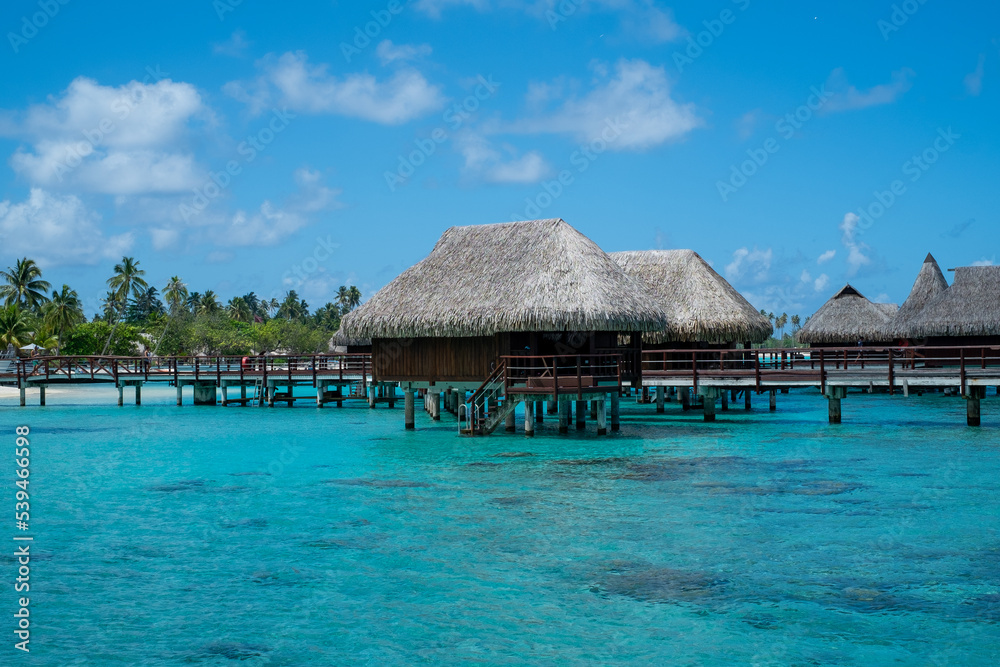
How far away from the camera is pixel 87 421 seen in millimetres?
38812

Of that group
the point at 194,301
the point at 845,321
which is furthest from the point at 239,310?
the point at 845,321

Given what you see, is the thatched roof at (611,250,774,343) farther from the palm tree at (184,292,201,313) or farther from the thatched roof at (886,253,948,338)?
the palm tree at (184,292,201,313)

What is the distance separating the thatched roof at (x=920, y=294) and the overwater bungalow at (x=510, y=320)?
18567mm

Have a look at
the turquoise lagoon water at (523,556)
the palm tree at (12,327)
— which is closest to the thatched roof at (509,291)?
the turquoise lagoon water at (523,556)

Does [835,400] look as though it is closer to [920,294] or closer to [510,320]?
[510,320]

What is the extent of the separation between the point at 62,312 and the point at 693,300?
55.7 m

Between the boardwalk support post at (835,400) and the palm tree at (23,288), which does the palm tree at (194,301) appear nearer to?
the palm tree at (23,288)

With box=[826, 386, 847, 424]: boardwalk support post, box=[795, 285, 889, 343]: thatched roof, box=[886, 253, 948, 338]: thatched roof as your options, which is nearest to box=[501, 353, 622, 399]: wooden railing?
box=[826, 386, 847, 424]: boardwalk support post

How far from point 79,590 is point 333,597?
3.19 m

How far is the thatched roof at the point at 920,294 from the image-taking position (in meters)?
43.4

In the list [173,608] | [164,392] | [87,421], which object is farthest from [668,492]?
[164,392]

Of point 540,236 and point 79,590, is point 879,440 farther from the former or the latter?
point 79,590

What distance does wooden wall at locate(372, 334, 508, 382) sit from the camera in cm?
2741

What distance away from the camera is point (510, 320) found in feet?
84.8
